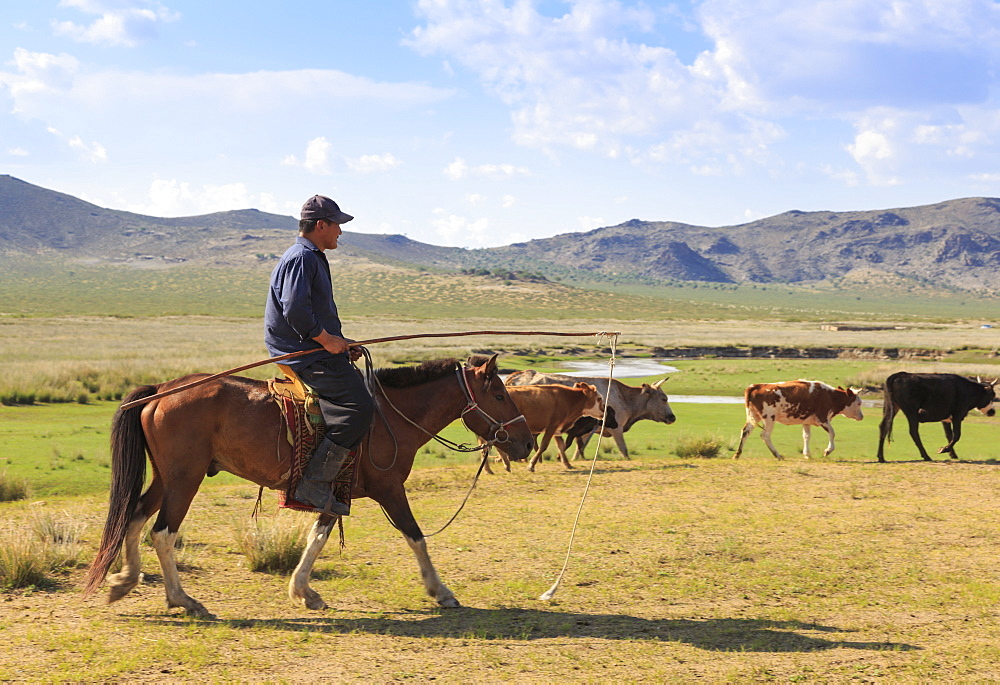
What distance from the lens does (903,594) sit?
7875 mm

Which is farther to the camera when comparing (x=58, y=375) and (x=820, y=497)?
(x=58, y=375)

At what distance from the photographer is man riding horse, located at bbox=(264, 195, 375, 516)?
274 inches

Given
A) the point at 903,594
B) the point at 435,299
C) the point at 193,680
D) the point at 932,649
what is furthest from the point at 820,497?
the point at 435,299

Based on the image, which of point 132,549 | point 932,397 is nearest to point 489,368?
point 132,549

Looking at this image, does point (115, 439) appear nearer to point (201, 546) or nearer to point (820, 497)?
point (201, 546)

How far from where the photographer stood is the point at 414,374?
309 inches

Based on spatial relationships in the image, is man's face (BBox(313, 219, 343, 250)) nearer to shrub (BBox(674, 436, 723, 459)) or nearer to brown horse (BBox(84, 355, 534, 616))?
brown horse (BBox(84, 355, 534, 616))

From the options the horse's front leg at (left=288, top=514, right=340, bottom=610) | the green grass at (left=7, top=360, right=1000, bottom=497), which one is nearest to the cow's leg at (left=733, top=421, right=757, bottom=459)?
the green grass at (left=7, top=360, right=1000, bottom=497)

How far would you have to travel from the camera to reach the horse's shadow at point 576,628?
21.6 feet

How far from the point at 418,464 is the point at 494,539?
7.36 m

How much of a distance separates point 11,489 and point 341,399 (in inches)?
298

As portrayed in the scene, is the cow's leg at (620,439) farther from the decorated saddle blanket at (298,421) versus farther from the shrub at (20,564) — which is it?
the shrub at (20,564)

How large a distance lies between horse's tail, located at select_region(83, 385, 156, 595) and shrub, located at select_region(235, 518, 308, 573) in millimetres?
1527

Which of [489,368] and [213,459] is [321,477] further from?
[489,368]
